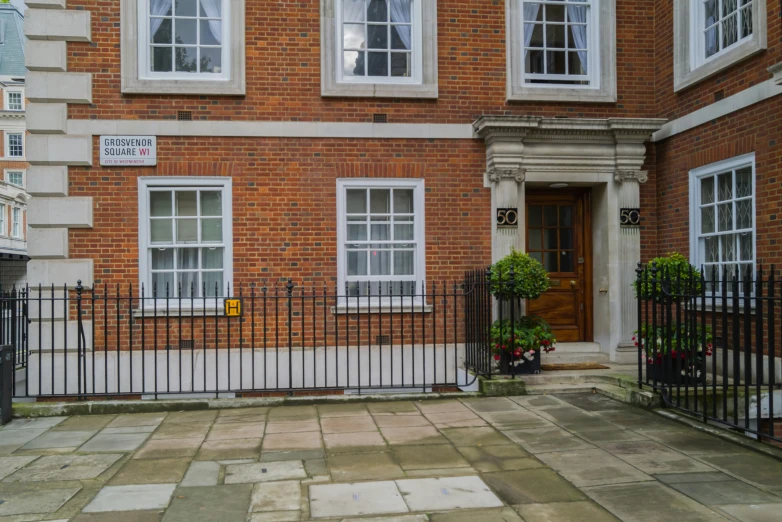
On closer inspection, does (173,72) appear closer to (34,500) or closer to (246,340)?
(246,340)

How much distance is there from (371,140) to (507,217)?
2.31m

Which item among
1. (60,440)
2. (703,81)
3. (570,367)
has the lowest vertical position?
(60,440)

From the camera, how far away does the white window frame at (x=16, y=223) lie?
56688 millimetres

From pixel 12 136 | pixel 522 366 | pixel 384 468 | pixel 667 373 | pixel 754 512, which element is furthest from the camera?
pixel 12 136

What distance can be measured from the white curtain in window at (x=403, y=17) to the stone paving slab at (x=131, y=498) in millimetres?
7347

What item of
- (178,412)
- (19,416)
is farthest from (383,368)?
(19,416)

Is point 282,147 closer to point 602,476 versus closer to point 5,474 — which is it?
point 5,474

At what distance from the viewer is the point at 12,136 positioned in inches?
2457

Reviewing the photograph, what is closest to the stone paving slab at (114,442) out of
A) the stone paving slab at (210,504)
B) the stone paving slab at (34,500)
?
the stone paving slab at (34,500)

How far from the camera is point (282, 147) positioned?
32.0 ft

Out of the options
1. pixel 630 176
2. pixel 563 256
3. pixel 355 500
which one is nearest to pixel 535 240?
pixel 563 256

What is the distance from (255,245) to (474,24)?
4671 millimetres

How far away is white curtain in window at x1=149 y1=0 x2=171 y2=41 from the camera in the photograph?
9664 mm

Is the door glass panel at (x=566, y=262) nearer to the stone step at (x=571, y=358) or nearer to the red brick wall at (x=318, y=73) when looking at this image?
the stone step at (x=571, y=358)
